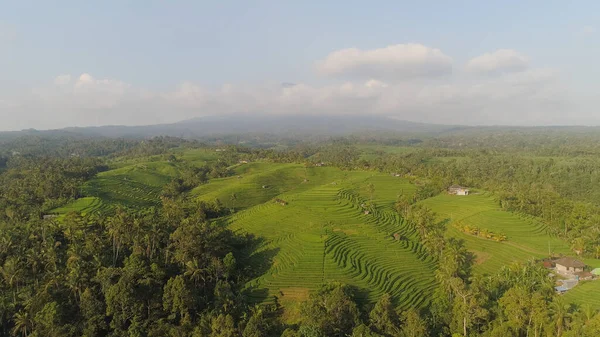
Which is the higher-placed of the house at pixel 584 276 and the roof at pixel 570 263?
the roof at pixel 570 263

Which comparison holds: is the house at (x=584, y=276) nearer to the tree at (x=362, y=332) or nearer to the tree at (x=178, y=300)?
the tree at (x=362, y=332)

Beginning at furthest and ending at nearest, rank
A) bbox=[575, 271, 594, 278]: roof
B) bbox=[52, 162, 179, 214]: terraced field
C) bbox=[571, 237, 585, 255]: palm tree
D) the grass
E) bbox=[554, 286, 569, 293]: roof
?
bbox=[52, 162, 179, 214]: terraced field → bbox=[571, 237, 585, 255]: palm tree → bbox=[575, 271, 594, 278]: roof → bbox=[554, 286, 569, 293]: roof → the grass

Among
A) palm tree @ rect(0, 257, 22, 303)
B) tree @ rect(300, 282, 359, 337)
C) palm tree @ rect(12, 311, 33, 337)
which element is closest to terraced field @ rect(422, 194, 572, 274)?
tree @ rect(300, 282, 359, 337)

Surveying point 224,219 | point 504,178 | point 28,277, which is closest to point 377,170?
point 504,178

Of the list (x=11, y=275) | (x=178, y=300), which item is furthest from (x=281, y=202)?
(x=11, y=275)

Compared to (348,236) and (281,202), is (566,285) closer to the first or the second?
(348,236)

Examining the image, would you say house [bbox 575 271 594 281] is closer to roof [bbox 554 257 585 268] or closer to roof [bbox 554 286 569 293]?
roof [bbox 554 257 585 268]

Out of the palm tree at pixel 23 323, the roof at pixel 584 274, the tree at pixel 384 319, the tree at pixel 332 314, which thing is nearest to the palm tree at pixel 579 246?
the roof at pixel 584 274
